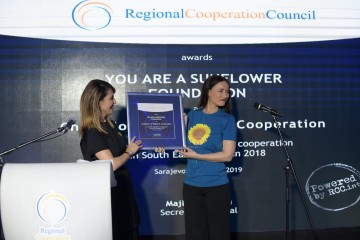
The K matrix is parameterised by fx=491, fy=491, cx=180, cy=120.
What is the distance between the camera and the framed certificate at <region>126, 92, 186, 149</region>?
3.52m

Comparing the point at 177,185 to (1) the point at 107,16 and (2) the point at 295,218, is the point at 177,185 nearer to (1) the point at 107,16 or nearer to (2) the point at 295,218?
(2) the point at 295,218

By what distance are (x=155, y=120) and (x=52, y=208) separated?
6.17 ft

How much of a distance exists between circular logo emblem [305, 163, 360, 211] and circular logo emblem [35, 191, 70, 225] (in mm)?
3541

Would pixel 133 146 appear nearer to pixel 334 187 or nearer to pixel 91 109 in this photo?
pixel 91 109

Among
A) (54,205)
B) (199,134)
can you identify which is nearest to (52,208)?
(54,205)

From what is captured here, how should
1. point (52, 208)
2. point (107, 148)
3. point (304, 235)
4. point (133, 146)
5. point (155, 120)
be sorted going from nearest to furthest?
point (52, 208) < point (107, 148) < point (133, 146) < point (155, 120) < point (304, 235)

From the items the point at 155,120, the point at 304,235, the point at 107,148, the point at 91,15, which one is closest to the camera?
the point at 107,148

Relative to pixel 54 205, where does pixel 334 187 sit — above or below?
below

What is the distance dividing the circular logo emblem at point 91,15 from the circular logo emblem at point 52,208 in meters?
3.09

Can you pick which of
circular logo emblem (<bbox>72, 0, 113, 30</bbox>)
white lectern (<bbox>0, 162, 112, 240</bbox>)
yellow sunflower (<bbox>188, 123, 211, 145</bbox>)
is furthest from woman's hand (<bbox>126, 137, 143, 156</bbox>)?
circular logo emblem (<bbox>72, 0, 113, 30</bbox>)

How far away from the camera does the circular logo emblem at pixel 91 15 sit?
4.61 meters

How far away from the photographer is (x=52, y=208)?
177 cm

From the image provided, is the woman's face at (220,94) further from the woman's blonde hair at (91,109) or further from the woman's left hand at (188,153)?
the woman's blonde hair at (91,109)

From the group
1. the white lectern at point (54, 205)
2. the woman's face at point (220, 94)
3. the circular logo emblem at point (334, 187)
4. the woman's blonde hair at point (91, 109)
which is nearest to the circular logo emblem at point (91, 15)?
the woman's face at point (220, 94)
